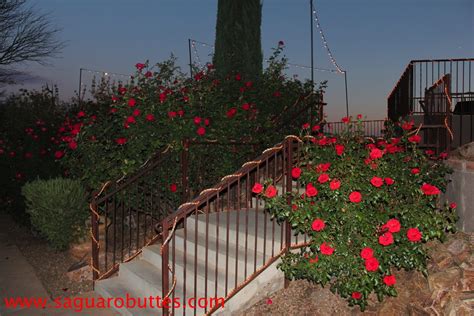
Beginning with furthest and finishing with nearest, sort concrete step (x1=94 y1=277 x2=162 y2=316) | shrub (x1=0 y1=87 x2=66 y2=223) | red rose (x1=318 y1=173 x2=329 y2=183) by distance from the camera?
shrub (x1=0 y1=87 x2=66 y2=223)
concrete step (x1=94 y1=277 x2=162 y2=316)
red rose (x1=318 y1=173 x2=329 y2=183)

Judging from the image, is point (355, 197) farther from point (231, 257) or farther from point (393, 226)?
point (231, 257)

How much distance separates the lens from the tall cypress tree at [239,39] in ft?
38.6

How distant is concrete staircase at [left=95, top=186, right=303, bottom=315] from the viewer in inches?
190

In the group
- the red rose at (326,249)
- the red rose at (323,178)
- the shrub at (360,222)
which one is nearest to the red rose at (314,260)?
the shrub at (360,222)

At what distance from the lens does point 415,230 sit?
4016 mm

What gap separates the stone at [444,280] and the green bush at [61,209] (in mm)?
5370

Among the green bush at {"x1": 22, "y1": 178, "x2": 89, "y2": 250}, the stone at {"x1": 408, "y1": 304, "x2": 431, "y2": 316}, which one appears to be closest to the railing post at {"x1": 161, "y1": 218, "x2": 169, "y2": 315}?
the stone at {"x1": 408, "y1": 304, "x2": 431, "y2": 316}

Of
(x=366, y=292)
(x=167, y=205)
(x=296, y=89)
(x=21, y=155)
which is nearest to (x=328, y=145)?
(x=366, y=292)

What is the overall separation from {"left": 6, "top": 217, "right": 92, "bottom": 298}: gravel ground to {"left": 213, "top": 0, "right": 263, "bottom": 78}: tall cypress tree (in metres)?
5.87

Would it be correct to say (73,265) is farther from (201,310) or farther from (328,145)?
(328,145)

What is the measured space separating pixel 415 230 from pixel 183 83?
205 inches

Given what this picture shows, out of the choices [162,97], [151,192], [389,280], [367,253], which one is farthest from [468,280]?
[162,97]

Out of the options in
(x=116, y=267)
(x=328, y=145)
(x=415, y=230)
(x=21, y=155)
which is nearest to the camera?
(x=415, y=230)

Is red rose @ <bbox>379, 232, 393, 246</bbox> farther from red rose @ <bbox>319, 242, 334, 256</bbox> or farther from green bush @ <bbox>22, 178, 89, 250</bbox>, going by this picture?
green bush @ <bbox>22, 178, 89, 250</bbox>
